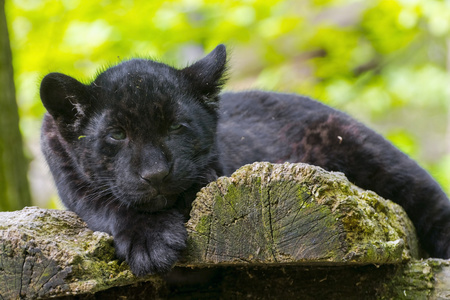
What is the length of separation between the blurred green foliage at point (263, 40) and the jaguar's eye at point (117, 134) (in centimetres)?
378

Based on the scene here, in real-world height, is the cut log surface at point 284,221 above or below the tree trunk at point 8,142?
below

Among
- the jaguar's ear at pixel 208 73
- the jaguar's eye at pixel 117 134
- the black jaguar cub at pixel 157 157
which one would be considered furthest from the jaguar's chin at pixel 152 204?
the jaguar's ear at pixel 208 73

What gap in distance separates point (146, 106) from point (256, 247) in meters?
1.12

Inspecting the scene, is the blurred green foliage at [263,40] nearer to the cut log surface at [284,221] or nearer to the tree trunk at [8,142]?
the tree trunk at [8,142]

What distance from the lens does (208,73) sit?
12.5 feet

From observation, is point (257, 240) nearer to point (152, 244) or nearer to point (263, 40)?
point (152, 244)

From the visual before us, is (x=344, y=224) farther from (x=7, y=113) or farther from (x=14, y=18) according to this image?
(x=14, y=18)

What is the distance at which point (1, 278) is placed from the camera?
103 inches

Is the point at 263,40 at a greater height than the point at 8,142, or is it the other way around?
the point at 263,40

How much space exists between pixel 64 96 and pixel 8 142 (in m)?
2.00

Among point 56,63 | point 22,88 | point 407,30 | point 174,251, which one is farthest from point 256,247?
point 407,30

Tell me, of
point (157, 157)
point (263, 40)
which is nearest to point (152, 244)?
point (157, 157)

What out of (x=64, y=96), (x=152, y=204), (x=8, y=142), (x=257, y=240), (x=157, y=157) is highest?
(x=8, y=142)

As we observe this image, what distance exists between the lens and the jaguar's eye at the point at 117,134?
3.19 metres
